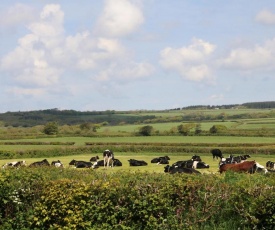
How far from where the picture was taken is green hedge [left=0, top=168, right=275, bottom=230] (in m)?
11.9

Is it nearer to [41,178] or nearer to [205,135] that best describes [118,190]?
[41,178]

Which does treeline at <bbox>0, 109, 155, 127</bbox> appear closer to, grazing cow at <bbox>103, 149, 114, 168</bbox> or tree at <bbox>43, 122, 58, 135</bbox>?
tree at <bbox>43, 122, 58, 135</bbox>

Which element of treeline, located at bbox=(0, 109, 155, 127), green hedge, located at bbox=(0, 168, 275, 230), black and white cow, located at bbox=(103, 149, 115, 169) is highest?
treeline, located at bbox=(0, 109, 155, 127)

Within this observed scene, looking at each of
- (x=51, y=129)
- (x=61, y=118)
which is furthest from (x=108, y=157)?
(x=61, y=118)

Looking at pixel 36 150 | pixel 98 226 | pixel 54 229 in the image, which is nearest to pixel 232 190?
pixel 98 226

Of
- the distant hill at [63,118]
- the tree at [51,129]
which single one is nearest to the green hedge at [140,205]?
the tree at [51,129]

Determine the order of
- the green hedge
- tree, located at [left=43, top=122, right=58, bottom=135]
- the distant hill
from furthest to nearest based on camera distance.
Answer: the distant hill → tree, located at [left=43, top=122, right=58, bottom=135] → the green hedge

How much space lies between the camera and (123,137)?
8700cm

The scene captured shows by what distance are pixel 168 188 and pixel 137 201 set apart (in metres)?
1.05

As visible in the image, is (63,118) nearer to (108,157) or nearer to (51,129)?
(51,129)

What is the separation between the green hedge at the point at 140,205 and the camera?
11.9 m

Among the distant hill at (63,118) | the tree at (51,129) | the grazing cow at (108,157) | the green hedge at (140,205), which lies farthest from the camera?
the distant hill at (63,118)

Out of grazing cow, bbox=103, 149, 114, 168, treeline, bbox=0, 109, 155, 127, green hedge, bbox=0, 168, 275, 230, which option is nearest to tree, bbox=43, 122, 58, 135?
grazing cow, bbox=103, 149, 114, 168

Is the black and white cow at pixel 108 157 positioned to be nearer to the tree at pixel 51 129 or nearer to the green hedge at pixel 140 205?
the green hedge at pixel 140 205
